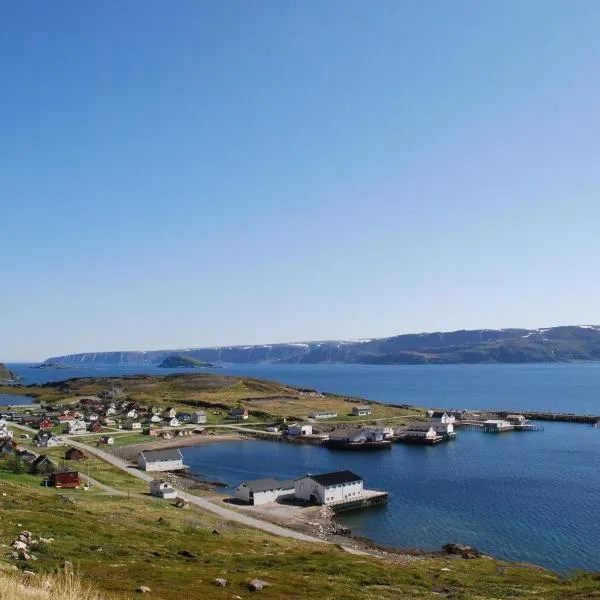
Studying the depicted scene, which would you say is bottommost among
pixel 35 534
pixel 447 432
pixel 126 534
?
pixel 447 432

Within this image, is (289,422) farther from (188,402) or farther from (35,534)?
(35,534)

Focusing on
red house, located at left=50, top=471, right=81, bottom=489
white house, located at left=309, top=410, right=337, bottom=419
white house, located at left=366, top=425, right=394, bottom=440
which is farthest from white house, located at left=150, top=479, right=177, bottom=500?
white house, located at left=309, top=410, right=337, bottom=419

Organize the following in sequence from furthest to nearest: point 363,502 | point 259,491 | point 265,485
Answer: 1. point 265,485
2. point 363,502
3. point 259,491

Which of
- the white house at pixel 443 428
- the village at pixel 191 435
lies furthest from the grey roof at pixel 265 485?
the white house at pixel 443 428

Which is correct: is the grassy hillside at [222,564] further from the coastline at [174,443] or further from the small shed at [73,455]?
the coastline at [174,443]

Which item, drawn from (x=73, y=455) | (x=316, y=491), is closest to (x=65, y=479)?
(x=73, y=455)

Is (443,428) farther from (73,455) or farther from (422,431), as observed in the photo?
(73,455)

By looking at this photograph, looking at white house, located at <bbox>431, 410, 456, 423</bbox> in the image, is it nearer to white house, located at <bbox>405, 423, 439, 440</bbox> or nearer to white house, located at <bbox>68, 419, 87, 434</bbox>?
white house, located at <bbox>405, 423, 439, 440</bbox>

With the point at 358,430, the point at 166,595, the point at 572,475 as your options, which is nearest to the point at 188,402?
the point at 358,430
